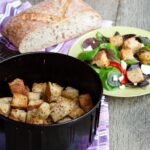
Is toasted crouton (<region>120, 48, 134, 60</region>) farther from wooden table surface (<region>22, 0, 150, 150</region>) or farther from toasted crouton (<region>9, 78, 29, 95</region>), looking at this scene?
toasted crouton (<region>9, 78, 29, 95</region>)

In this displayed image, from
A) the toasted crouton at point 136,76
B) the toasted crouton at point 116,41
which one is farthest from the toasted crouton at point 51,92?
the toasted crouton at point 116,41

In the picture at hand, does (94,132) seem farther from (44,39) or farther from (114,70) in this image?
(44,39)

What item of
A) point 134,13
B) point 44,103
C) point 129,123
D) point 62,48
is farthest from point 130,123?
point 134,13

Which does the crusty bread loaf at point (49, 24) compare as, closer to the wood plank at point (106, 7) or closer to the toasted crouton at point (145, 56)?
the wood plank at point (106, 7)

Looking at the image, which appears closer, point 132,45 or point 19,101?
point 19,101

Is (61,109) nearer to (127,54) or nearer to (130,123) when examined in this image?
(130,123)
